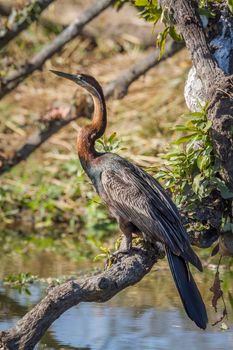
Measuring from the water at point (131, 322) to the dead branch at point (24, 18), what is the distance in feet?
8.07

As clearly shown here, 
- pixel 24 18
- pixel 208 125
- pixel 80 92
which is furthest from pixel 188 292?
pixel 24 18

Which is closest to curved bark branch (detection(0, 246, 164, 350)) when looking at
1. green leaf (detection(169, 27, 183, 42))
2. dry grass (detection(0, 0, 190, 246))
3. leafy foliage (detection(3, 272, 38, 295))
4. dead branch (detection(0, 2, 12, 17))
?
green leaf (detection(169, 27, 183, 42))

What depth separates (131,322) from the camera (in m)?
6.16

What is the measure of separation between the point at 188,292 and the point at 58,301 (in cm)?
76

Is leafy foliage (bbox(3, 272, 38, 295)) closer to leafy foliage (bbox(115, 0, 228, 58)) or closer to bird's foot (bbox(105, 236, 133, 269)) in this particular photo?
bird's foot (bbox(105, 236, 133, 269))

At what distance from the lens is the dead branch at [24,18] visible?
28.0 ft

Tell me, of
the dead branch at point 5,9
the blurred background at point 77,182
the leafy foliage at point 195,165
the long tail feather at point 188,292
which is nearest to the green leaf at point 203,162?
the leafy foliage at point 195,165

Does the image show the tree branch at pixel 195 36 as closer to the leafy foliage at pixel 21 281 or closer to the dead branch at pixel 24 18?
the leafy foliage at pixel 21 281

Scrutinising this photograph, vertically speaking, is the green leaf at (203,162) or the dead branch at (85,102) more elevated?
the dead branch at (85,102)

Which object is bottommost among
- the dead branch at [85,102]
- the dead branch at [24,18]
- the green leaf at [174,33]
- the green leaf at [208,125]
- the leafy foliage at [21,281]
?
the leafy foliage at [21,281]

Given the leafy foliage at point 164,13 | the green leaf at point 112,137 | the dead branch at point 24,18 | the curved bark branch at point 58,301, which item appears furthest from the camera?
the dead branch at point 24,18

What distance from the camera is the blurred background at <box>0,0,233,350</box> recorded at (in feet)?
20.0

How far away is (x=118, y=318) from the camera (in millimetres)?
6242

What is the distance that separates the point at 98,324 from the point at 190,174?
114 cm
